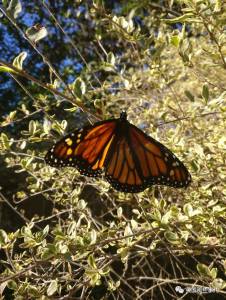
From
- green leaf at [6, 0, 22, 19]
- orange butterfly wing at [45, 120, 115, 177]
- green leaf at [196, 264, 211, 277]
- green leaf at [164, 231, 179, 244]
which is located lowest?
green leaf at [196, 264, 211, 277]

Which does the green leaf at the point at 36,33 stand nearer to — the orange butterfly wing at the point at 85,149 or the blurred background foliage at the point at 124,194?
the blurred background foliage at the point at 124,194

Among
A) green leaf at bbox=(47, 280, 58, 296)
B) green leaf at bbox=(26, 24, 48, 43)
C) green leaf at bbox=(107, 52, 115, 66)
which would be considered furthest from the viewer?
green leaf at bbox=(107, 52, 115, 66)

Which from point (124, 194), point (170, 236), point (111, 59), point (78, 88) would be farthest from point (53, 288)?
point (111, 59)

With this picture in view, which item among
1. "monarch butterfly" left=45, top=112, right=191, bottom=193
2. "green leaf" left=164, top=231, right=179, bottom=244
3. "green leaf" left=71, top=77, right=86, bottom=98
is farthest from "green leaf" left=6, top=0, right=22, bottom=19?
"green leaf" left=164, top=231, right=179, bottom=244

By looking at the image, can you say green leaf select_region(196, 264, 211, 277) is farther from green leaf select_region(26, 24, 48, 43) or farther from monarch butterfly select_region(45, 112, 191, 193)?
green leaf select_region(26, 24, 48, 43)

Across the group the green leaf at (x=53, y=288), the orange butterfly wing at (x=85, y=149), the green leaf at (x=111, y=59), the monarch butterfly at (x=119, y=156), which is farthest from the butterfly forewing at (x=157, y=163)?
the green leaf at (x=53, y=288)

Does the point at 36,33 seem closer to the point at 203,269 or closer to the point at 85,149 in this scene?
the point at 85,149
